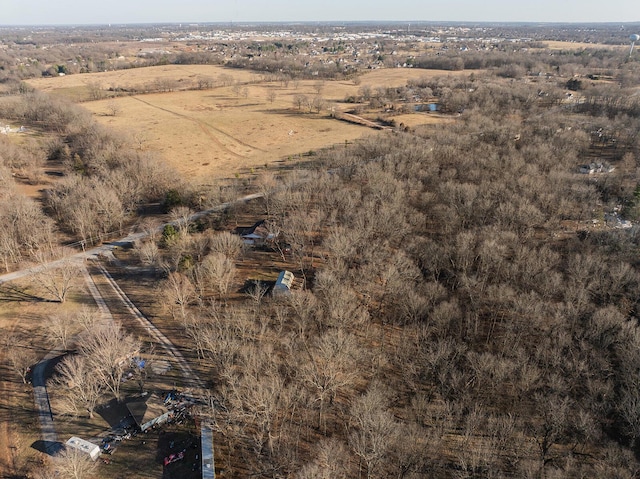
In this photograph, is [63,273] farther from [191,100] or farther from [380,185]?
[191,100]

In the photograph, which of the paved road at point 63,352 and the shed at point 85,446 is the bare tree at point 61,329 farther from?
the shed at point 85,446

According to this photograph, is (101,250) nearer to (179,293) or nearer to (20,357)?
(20,357)

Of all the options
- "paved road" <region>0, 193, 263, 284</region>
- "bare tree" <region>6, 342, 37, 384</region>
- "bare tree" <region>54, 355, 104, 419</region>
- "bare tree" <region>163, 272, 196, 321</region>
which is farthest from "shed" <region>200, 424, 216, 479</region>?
"paved road" <region>0, 193, 263, 284</region>

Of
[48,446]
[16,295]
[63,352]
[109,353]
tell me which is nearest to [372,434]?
[109,353]

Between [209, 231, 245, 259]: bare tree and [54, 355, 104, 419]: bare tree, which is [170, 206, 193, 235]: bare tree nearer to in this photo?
[209, 231, 245, 259]: bare tree

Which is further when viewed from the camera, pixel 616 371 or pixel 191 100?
pixel 191 100

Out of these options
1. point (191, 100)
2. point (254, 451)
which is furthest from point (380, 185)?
point (191, 100)
